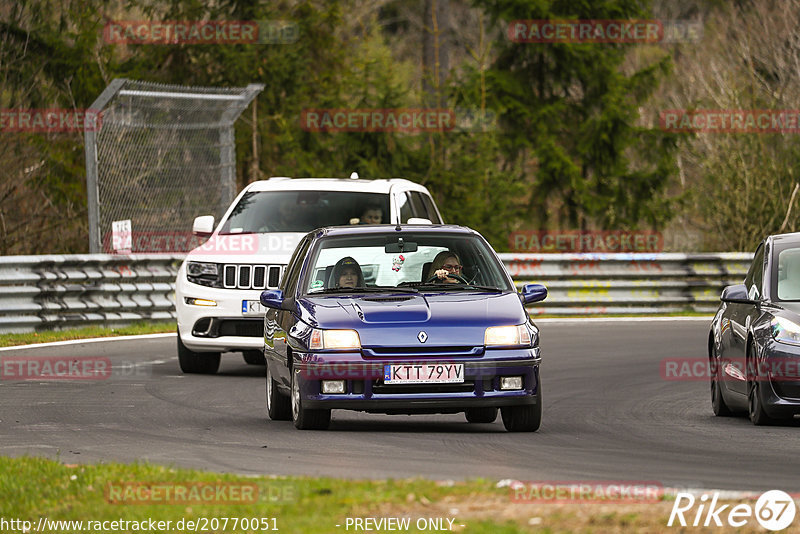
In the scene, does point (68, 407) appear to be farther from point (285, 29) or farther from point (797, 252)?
point (285, 29)

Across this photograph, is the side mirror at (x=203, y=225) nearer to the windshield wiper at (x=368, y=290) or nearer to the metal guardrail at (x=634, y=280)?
the windshield wiper at (x=368, y=290)

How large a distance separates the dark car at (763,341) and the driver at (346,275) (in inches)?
114

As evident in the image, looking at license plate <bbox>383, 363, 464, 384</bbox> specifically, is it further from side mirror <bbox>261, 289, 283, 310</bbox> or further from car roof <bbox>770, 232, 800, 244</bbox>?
car roof <bbox>770, 232, 800, 244</bbox>

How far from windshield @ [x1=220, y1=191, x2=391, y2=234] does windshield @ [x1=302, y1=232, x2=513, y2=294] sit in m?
4.50

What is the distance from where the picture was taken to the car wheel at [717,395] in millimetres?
12977

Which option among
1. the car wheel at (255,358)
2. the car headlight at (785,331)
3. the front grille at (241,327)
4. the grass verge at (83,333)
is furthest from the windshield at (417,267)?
the grass verge at (83,333)

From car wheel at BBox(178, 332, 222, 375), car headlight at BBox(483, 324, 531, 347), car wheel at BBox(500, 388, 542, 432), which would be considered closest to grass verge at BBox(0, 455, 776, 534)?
car headlight at BBox(483, 324, 531, 347)

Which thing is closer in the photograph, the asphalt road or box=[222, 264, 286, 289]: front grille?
the asphalt road

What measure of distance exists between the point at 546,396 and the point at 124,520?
7689 mm

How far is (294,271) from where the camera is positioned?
1255cm

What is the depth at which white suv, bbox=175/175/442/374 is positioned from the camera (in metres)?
16.2

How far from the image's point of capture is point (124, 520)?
Result: 718 cm

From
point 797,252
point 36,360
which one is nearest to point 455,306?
point 797,252

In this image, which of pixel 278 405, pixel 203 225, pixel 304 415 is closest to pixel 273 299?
pixel 278 405
